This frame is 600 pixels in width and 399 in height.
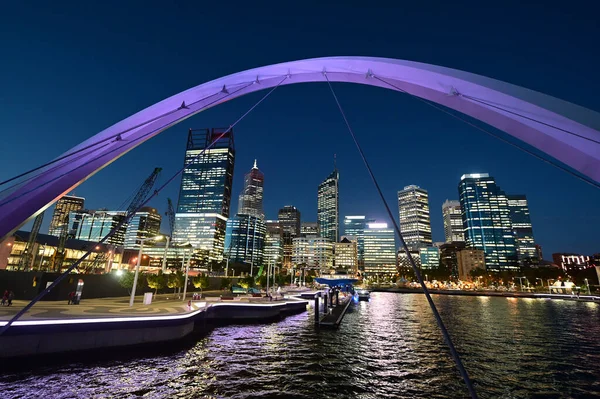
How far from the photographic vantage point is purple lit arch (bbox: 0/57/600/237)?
207 inches

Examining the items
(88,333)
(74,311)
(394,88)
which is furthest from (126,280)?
(394,88)

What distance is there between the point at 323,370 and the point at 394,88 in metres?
15.1

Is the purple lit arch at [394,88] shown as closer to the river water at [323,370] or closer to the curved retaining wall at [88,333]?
the river water at [323,370]

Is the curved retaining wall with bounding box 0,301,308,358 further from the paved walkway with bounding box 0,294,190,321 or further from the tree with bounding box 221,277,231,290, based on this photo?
the tree with bounding box 221,277,231,290

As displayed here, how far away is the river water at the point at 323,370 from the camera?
12.7 meters

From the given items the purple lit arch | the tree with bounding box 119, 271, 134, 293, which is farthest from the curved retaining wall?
the tree with bounding box 119, 271, 134, 293

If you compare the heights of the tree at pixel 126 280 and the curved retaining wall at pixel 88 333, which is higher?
the tree at pixel 126 280

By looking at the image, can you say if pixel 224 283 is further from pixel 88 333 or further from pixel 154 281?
pixel 88 333

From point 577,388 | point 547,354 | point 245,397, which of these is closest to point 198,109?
point 245,397

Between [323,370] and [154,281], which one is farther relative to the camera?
[154,281]

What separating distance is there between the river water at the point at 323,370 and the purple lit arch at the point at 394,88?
395 inches

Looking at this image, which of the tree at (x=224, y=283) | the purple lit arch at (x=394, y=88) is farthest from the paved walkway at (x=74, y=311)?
the tree at (x=224, y=283)

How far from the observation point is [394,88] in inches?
313

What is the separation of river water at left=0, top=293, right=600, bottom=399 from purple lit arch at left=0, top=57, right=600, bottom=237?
10.0m
